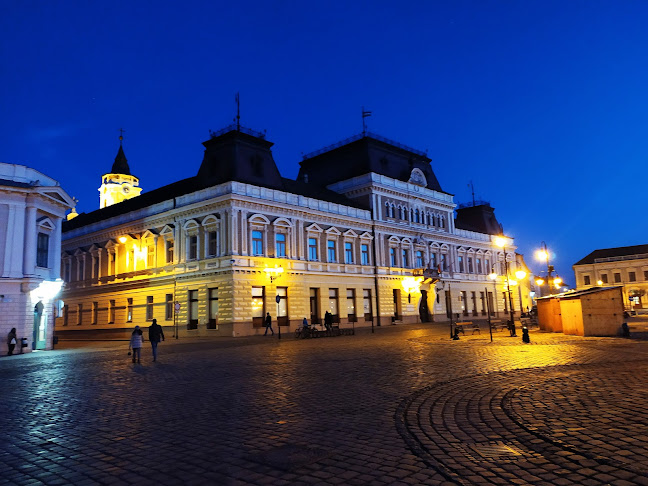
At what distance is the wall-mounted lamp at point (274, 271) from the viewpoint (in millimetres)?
37331

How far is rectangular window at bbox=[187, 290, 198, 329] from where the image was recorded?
3853cm

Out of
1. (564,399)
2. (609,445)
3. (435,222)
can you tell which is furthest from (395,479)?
(435,222)

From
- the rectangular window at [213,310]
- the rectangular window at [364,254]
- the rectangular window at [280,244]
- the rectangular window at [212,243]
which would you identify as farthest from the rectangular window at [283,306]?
the rectangular window at [364,254]

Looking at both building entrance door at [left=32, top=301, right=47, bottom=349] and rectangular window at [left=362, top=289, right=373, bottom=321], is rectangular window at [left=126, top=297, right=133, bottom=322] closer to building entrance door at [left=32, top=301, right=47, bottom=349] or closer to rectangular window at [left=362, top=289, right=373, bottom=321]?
building entrance door at [left=32, top=301, right=47, bottom=349]

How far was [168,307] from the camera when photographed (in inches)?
1597

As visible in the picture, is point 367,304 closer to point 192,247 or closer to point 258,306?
point 258,306

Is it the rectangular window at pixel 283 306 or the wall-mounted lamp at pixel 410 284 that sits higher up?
the wall-mounted lamp at pixel 410 284

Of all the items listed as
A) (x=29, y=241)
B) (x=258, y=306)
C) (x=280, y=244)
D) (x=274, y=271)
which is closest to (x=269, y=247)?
(x=280, y=244)

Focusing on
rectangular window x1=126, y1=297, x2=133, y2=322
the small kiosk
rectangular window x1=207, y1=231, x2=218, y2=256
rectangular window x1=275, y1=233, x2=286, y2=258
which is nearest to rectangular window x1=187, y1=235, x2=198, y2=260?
rectangular window x1=207, y1=231, x2=218, y2=256

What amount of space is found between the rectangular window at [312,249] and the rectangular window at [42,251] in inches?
790

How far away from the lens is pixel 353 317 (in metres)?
45.7

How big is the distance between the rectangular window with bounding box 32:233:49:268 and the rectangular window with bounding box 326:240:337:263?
22.4 meters

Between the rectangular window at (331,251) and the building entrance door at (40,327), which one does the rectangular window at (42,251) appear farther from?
the rectangular window at (331,251)

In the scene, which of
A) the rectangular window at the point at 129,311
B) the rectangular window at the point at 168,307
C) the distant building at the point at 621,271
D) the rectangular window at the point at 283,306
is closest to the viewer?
the rectangular window at the point at 283,306
